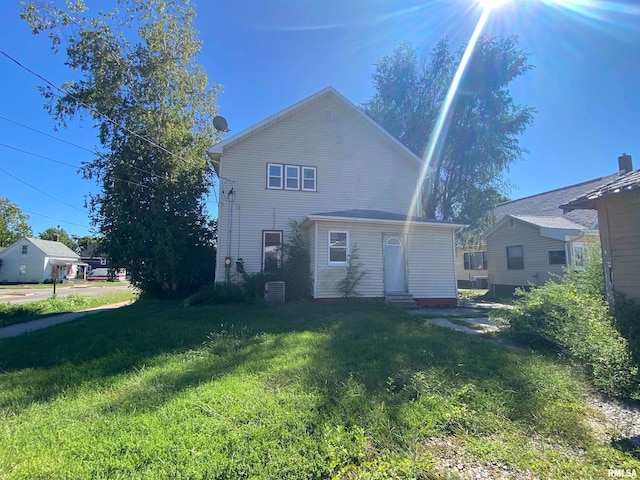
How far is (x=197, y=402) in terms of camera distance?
323 cm

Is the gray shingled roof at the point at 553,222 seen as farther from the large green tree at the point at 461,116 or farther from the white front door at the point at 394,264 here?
the white front door at the point at 394,264

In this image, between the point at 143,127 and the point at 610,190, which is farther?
the point at 143,127

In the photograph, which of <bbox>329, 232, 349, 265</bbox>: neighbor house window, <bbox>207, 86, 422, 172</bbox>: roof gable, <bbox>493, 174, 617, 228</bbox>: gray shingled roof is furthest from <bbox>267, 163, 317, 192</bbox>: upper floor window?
<bbox>493, 174, 617, 228</bbox>: gray shingled roof

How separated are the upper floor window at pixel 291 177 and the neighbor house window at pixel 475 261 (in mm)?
14908

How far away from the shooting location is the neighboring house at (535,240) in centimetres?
1530

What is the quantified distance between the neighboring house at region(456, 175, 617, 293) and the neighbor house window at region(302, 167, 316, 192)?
33.0 feet

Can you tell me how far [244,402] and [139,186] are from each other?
13099mm

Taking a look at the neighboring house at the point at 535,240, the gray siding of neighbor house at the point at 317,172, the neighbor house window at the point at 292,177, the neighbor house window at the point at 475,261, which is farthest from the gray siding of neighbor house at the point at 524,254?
the neighbor house window at the point at 292,177

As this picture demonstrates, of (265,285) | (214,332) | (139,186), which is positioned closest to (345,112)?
(265,285)

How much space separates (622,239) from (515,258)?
13.2 metres

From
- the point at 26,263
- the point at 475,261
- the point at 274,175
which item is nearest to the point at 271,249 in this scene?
the point at 274,175

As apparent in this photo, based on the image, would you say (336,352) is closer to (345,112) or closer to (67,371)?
(67,371)

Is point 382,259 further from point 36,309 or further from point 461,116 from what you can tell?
point 36,309

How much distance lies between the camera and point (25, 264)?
3644 cm
